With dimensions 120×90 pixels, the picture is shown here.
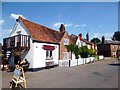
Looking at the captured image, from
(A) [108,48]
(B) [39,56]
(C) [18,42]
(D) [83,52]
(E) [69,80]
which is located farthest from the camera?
(A) [108,48]

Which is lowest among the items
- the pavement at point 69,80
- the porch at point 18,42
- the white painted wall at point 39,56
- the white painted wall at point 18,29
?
the pavement at point 69,80

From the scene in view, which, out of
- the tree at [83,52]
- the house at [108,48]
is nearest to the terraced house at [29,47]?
the tree at [83,52]

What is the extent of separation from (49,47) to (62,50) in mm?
4369

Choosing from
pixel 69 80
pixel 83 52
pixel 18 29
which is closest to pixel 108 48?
pixel 83 52

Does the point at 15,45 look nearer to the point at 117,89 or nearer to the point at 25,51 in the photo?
the point at 25,51

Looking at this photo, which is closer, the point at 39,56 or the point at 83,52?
the point at 39,56

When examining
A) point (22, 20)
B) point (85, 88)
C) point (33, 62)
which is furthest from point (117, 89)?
point (22, 20)

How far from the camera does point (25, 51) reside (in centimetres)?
2064

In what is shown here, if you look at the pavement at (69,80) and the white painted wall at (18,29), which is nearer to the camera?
the pavement at (69,80)

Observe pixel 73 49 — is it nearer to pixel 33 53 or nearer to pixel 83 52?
pixel 83 52

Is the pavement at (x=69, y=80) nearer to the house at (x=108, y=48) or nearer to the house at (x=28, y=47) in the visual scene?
the house at (x=28, y=47)

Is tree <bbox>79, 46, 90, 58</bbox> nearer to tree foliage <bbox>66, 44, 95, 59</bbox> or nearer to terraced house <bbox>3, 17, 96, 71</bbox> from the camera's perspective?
tree foliage <bbox>66, 44, 95, 59</bbox>

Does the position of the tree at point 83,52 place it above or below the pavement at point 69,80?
above

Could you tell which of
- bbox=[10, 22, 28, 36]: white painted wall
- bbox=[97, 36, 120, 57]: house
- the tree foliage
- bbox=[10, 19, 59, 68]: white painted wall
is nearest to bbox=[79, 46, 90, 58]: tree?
→ the tree foliage
